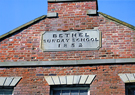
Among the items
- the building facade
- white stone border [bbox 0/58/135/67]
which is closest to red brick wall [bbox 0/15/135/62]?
the building facade

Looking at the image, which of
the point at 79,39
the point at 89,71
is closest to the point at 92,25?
the point at 79,39

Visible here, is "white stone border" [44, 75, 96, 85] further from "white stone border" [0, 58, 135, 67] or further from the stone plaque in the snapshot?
the stone plaque

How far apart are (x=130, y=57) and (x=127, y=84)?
89 centimetres

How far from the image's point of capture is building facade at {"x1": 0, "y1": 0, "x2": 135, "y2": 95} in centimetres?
963

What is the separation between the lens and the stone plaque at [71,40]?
1014 centimetres

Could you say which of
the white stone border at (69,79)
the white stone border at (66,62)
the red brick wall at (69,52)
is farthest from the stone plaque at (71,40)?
the white stone border at (69,79)

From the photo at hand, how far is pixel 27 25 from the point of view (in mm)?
10719

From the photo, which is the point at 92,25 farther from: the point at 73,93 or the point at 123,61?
the point at 73,93

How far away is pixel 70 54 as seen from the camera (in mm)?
10078

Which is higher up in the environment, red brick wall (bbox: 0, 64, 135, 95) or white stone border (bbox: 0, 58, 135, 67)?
white stone border (bbox: 0, 58, 135, 67)

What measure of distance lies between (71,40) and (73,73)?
118cm

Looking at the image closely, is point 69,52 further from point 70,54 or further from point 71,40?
point 71,40

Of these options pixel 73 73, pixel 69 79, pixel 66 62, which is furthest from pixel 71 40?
pixel 69 79

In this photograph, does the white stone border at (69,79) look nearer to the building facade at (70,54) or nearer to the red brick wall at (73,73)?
the building facade at (70,54)
